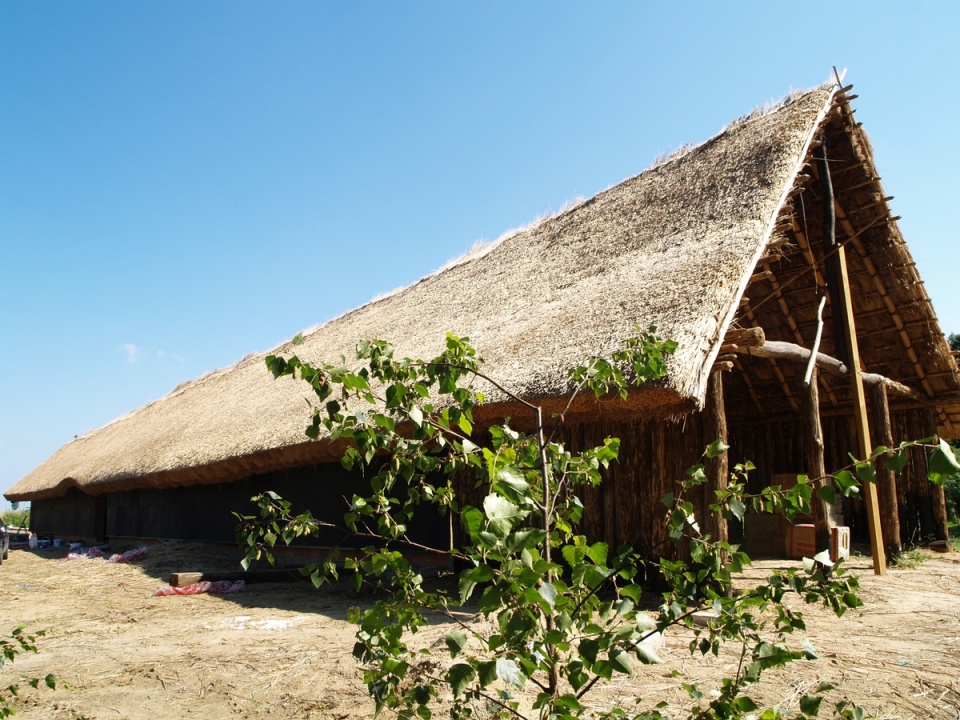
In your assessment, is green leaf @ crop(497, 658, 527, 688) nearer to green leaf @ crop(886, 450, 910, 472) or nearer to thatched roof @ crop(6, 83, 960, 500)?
green leaf @ crop(886, 450, 910, 472)

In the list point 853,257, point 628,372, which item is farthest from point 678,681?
point 853,257

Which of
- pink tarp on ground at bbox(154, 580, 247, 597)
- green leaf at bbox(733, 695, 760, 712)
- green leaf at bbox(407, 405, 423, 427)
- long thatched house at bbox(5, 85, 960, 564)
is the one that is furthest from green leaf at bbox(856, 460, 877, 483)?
pink tarp on ground at bbox(154, 580, 247, 597)

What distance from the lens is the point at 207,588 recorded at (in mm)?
6594

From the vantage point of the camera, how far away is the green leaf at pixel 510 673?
109 cm

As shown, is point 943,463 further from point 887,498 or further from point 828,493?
point 887,498

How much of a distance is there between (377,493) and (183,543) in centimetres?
952

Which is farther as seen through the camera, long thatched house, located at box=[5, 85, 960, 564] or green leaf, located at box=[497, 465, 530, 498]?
long thatched house, located at box=[5, 85, 960, 564]

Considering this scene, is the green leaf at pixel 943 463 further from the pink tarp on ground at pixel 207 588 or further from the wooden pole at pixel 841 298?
the pink tarp on ground at pixel 207 588

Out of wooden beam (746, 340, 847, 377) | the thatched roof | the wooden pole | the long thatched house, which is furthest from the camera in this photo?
the wooden pole

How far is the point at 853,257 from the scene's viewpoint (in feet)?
24.9

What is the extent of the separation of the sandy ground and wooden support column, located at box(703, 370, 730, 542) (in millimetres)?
738

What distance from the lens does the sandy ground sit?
9.42 ft

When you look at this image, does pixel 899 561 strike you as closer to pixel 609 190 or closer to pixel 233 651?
pixel 609 190

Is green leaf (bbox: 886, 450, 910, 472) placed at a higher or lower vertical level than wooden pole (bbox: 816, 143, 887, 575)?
lower
